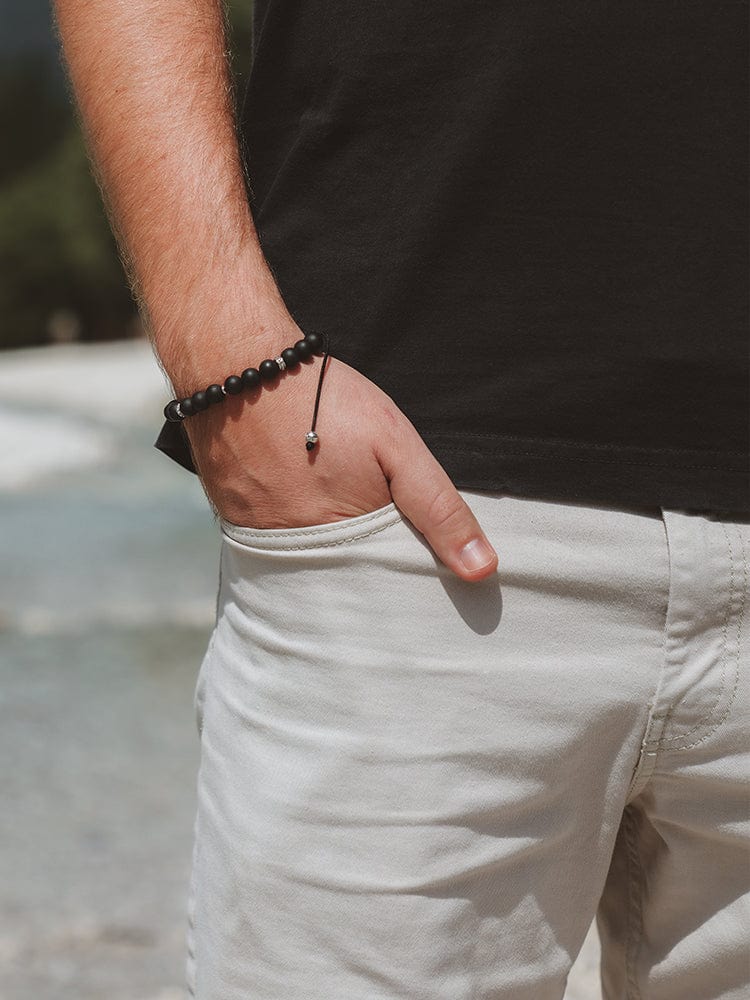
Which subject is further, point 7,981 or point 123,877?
point 123,877

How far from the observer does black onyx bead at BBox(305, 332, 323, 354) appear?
2.92ft

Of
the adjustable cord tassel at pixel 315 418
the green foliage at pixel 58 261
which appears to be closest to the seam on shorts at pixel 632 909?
the adjustable cord tassel at pixel 315 418

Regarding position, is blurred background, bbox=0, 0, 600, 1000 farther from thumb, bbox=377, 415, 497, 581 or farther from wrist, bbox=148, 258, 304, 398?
thumb, bbox=377, 415, 497, 581

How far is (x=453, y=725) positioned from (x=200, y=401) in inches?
12.5

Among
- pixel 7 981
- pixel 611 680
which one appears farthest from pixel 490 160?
pixel 7 981

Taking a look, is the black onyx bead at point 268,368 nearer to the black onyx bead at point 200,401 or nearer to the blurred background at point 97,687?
the black onyx bead at point 200,401

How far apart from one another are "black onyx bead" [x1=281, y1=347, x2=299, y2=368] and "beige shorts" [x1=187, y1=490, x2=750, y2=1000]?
0.42 ft

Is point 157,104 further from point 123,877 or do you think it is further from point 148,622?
point 148,622

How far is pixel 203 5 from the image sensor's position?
0.97m

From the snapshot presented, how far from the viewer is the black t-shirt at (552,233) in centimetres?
87

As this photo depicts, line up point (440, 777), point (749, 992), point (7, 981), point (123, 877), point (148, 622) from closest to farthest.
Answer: point (440, 777)
point (749, 992)
point (7, 981)
point (123, 877)
point (148, 622)

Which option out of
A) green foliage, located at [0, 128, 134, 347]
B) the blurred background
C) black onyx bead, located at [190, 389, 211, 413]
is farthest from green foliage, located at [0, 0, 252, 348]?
black onyx bead, located at [190, 389, 211, 413]

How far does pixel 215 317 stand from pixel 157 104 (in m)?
0.18

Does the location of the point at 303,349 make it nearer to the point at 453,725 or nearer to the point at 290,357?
the point at 290,357
